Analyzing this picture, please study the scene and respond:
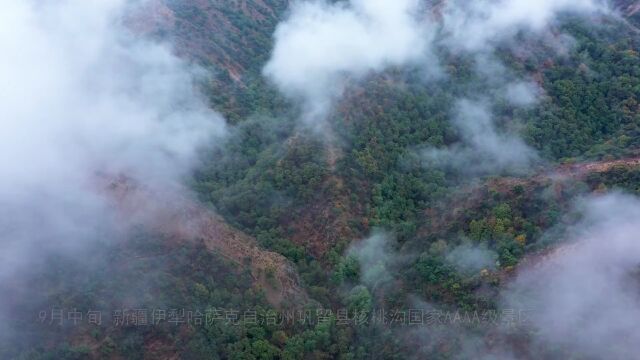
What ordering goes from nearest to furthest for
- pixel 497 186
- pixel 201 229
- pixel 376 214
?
pixel 201 229 < pixel 497 186 < pixel 376 214

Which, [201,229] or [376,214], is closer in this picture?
[201,229]

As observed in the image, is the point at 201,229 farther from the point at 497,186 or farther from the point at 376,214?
the point at 497,186

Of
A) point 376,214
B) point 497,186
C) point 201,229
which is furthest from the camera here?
point 376,214

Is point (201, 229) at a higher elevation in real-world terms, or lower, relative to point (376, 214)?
lower

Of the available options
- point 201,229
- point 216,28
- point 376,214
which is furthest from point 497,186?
point 216,28

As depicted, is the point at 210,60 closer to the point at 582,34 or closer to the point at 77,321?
the point at 77,321

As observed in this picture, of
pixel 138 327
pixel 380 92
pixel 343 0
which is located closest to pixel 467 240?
pixel 380 92

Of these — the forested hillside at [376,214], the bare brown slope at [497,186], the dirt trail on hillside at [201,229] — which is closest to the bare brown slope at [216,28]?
the forested hillside at [376,214]

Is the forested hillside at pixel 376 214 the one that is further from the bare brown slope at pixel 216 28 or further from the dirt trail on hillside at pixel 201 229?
the bare brown slope at pixel 216 28
